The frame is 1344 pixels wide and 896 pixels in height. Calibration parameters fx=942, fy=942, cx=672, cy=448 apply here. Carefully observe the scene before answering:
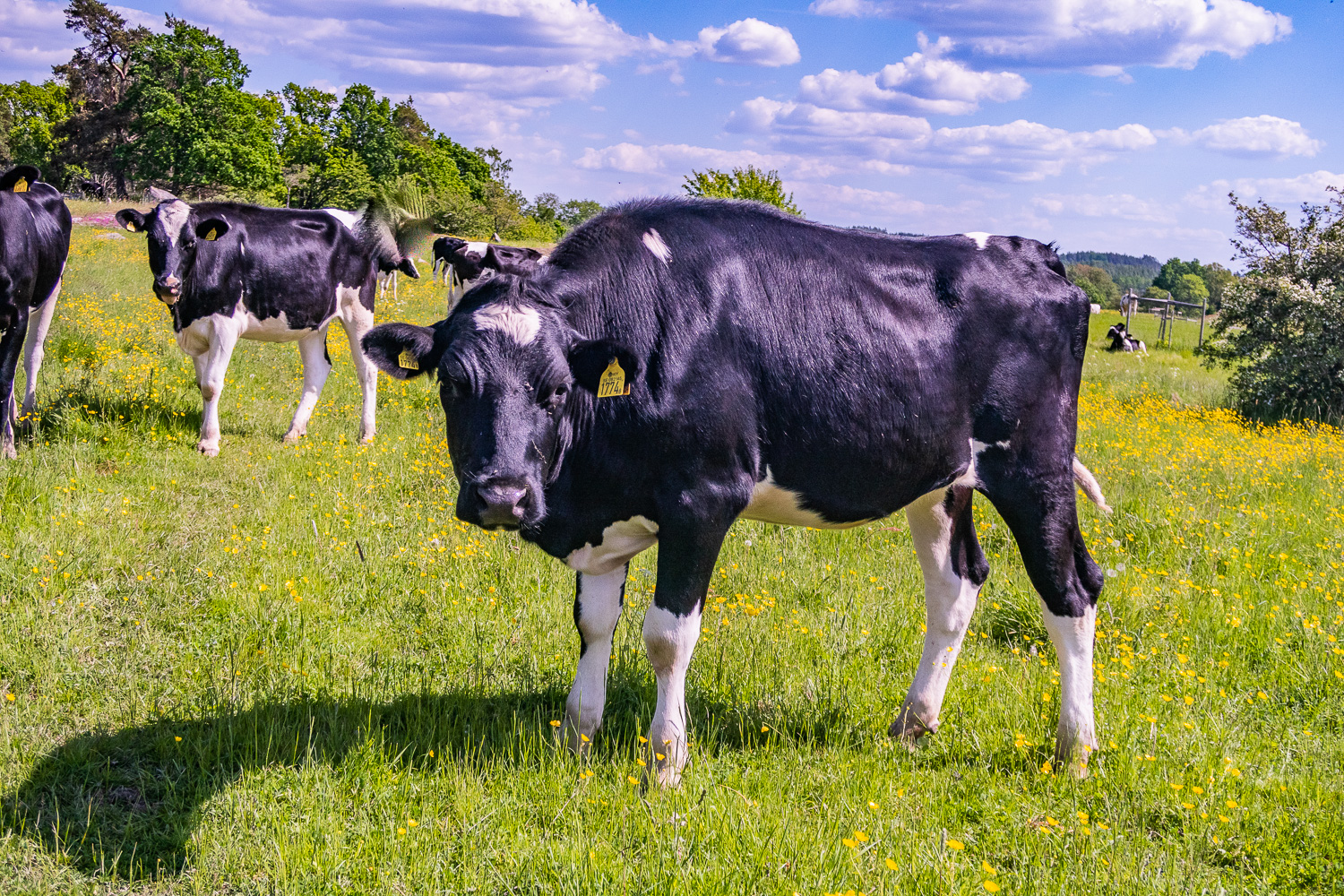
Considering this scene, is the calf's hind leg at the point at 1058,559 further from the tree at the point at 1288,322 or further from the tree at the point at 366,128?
the tree at the point at 366,128

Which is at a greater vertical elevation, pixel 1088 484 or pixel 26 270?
pixel 26 270

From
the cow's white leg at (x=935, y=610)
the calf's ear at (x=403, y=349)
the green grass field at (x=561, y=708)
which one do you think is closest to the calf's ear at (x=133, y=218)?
the green grass field at (x=561, y=708)

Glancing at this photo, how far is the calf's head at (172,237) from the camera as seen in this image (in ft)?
29.9

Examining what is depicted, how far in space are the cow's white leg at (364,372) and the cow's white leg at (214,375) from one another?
1286mm

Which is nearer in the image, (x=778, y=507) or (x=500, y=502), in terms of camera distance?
(x=500, y=502)

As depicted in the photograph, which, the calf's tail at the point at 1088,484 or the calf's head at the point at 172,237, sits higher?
the calf's head at the point at 172,237

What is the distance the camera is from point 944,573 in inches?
188

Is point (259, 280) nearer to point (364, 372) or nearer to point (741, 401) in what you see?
point (364, 372)

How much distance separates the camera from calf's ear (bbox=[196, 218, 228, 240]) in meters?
9.44

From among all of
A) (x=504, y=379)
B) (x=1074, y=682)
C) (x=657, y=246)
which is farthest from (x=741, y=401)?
(x=1074, y=682)

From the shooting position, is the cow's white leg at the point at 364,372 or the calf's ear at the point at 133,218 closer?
the calf's ear at the point at 133,218

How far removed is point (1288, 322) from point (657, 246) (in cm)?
1678

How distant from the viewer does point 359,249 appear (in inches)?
440

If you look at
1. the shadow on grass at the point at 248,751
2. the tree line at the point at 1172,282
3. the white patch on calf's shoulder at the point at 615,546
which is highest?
the tree line at the point at 1172,282
